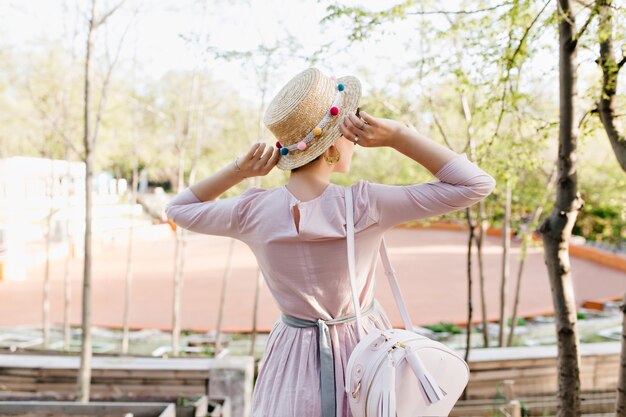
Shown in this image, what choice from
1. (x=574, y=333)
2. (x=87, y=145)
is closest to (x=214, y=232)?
(x=574, y=333)

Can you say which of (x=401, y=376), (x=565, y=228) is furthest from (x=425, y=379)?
(x=565, y=228)

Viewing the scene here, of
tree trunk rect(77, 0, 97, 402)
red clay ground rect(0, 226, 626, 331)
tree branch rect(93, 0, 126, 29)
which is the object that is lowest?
red clay ground rect(0, 226, 626, 331)

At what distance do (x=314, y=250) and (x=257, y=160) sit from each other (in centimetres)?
29

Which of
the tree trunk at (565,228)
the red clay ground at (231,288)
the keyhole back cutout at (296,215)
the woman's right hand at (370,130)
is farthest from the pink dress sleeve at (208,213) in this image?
the red clay ground at (231,288)

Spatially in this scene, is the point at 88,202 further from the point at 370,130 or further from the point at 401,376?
the point at 401,376

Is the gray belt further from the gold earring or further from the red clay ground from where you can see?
the red clay ground

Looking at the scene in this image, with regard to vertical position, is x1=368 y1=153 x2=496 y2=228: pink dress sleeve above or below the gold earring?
below

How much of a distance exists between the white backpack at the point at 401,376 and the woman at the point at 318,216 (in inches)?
5.4

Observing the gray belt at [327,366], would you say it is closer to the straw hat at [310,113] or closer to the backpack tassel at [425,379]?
the backpack tassel at [425,379]

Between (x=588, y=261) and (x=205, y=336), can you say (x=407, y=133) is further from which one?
(x=588, y=261)

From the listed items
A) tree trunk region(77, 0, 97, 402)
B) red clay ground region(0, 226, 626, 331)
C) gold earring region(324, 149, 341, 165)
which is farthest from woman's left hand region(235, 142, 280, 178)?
red clay ground region(0, 226, 626, 331)

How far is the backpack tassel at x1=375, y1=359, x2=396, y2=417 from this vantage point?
116cm

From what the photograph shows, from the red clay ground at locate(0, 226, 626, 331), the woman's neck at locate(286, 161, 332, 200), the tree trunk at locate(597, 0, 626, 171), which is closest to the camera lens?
the woman's neck at locate(286, 161, 332, 200)

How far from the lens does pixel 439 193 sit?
52.0 inches
